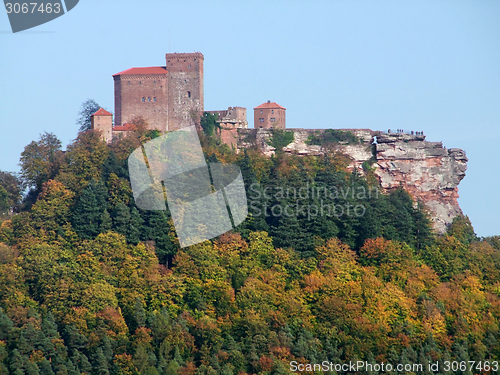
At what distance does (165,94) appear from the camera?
60.0 metres

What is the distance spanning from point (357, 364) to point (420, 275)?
28.8 ft

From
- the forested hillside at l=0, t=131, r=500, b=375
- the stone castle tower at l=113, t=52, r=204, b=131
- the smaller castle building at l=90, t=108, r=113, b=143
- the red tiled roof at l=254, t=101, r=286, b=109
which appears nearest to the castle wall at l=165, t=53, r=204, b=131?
the stone castle tower at l=113, t=52, r=204, b=131

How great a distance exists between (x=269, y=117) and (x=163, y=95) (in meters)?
8.19

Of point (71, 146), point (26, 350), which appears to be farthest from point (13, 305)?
point (71, 146)

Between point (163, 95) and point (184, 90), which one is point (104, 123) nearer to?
point (163, 95)

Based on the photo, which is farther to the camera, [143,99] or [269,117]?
[269,117]

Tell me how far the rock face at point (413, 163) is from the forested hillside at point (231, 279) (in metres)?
4.22

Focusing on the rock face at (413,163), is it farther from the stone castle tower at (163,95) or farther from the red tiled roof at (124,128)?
the red tiled roof at (124,128)

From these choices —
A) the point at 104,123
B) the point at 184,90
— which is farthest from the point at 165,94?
the point at 104,123

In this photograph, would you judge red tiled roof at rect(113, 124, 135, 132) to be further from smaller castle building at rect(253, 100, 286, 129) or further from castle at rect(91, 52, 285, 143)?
smaller castle building at rect(253, 100, 286, 129)

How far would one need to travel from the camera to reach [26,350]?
45.3 metres

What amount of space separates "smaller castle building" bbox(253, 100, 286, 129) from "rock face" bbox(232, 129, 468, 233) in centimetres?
86

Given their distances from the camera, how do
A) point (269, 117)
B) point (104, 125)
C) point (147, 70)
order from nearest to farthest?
point (104, 125)
point (147, 70)
point (269, 117)

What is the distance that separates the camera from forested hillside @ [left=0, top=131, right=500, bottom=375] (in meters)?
46.3
